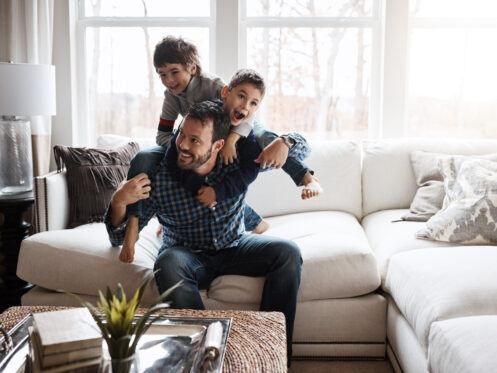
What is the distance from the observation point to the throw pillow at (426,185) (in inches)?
114

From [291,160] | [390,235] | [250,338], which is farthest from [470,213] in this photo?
[250,338]

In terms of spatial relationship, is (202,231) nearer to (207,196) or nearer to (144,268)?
(207,196)

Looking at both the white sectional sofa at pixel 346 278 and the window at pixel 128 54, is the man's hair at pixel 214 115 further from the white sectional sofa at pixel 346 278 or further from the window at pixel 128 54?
the window at pixel 128 54

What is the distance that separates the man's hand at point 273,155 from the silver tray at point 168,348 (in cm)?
68

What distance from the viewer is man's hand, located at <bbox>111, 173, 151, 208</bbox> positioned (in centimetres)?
219

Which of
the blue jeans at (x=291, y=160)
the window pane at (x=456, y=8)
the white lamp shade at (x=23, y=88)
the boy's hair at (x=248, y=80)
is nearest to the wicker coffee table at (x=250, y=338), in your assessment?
the blue jeans at (x=291, y=160)

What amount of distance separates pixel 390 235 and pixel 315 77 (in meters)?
1.39

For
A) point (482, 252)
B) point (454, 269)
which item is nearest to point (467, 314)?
point (454, 269)

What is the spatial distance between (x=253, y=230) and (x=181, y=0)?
1752mm

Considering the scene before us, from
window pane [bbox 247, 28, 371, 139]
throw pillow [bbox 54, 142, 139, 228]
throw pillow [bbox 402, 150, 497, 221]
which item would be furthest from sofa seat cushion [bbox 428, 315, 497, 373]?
window pane [bbox 247, 28, 371, 139]

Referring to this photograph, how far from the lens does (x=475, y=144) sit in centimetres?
319

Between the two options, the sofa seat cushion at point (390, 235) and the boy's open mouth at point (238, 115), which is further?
the sofa seat cushion at point (390, 235)

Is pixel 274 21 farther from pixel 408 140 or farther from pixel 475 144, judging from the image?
pixel 475 144

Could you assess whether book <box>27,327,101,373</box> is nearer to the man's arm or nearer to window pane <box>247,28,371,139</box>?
the man's arm
